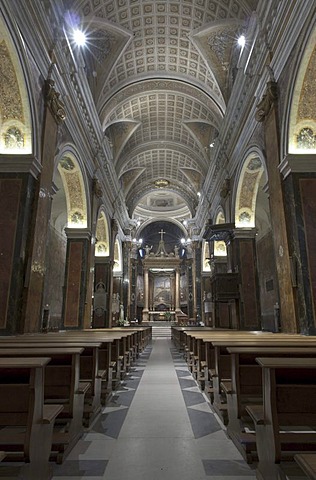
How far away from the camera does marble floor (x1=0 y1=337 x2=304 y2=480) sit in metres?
1.97

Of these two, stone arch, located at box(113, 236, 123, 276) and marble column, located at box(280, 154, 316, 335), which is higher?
stone arch, located at box(113, 236, 123, 276)

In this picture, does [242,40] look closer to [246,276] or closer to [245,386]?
[246,276]

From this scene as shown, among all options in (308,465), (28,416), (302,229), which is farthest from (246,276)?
(308,465)

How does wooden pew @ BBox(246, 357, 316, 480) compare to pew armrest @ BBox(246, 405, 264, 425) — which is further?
pew armrest @ BBox(246, 405, 264, 425)

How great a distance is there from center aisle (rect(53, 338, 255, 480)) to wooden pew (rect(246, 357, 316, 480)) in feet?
0.93

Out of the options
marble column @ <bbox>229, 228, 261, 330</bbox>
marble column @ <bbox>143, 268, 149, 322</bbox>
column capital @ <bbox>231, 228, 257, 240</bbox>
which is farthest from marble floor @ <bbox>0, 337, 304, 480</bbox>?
marble column @ <bbox>143, 268, 149, 322</bbox>

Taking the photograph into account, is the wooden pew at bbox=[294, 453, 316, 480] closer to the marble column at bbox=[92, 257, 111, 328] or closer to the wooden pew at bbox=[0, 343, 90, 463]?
the wooden pew at bbox=[0, 343, 90, 463]

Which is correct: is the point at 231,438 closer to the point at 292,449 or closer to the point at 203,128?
the point at 292,449

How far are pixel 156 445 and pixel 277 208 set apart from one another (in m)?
4.80

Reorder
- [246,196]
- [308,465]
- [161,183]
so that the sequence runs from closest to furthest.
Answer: [308,465] → [246,196] → [161,183]

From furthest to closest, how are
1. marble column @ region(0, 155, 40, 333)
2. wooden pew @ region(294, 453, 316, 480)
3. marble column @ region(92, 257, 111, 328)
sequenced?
marble column @ region(92, 257, 111, 328) → marble column @ region(0, 155, 40, 333) → wooden pew @ region(294, 453, 316, 480)

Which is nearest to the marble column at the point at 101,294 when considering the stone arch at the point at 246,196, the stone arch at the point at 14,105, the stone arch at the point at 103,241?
the stone arch at the point at 103,241

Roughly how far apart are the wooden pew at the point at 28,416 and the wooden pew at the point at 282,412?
43.9 inches

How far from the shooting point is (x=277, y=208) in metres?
6.15
